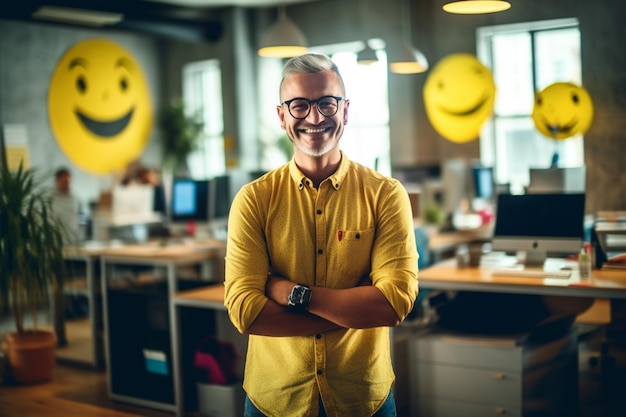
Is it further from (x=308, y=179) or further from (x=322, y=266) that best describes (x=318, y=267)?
(x=308, y=179)

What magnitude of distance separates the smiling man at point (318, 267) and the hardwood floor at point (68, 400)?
9.31 ft

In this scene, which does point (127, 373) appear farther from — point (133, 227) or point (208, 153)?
point (208, 153)

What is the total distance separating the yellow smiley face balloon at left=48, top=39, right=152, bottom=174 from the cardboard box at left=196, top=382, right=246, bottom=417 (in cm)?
694

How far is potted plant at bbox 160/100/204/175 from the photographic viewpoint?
37.8 ft

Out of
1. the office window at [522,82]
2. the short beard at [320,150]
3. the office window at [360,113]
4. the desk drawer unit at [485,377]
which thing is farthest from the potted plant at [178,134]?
the short beard at [320,150]

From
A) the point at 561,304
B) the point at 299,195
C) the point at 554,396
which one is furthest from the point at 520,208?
the point at 299,195

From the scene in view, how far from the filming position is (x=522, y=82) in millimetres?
9719

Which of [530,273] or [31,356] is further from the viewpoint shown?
[31,356]

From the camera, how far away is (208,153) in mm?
12086

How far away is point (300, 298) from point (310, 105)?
1.55 feet

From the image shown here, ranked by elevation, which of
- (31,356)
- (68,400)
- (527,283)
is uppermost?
(527,283)

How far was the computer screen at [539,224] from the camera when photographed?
4043 mm

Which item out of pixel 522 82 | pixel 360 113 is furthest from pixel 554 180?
pixel 360 113

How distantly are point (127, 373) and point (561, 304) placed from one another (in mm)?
2737
